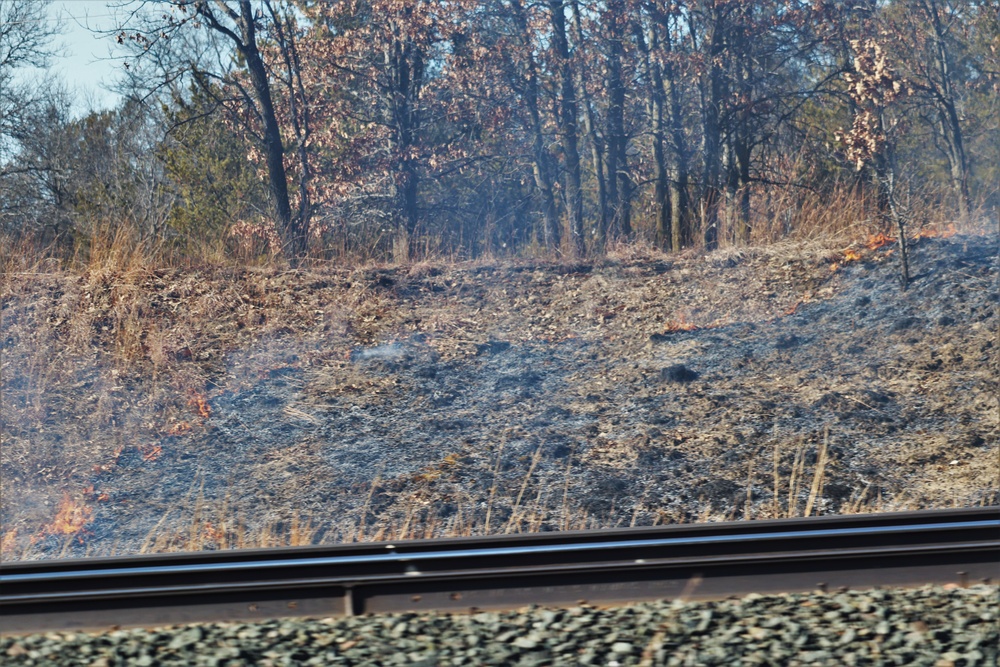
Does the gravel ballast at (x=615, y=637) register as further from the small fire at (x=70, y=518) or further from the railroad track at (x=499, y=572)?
the small fire at (x=70, y=518)

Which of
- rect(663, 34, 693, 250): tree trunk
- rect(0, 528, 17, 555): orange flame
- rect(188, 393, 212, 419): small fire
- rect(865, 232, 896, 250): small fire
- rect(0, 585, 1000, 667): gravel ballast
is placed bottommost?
rect(0, 528, 17, 555): orange flame

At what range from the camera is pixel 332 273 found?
40.3ft

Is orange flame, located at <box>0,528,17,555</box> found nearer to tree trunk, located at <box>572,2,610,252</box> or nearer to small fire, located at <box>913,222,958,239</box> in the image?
tree trunk, located at <box>572,2,610,252</box>

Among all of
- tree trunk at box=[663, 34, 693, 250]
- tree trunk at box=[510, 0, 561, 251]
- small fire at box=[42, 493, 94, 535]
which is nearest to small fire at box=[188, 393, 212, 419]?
small fire at box=[42, 493, 94, 535]

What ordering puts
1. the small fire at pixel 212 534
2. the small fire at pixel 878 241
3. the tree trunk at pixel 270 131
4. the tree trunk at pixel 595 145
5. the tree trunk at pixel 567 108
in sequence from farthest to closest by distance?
the tree trunk at pixel 567 108, the tree trunk at pixel 595 145, the tree trunk at pixel 270 131, the small fire at pixel 878 241, the small fire at pixel 212 534

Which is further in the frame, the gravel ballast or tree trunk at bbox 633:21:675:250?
tree trunk at bbox 633:21:675:250

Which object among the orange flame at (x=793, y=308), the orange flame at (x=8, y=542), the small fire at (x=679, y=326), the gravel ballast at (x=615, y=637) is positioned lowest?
the orange flame at (x=8, y=542)

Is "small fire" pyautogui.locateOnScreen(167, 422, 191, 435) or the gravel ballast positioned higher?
"small fire" pyautogui.locateOnScreen(167, 422, 191, 435)

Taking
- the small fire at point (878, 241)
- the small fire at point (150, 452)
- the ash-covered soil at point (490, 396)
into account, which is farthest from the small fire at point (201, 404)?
the small fire at point (878, 241)

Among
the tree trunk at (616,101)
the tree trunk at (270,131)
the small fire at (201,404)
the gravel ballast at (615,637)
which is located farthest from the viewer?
the tree trunk at (616,101)

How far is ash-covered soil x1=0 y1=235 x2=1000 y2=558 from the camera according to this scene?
7.95 m

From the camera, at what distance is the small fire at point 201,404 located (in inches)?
377

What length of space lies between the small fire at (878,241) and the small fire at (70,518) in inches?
363

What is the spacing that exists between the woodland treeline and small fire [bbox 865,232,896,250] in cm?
119
